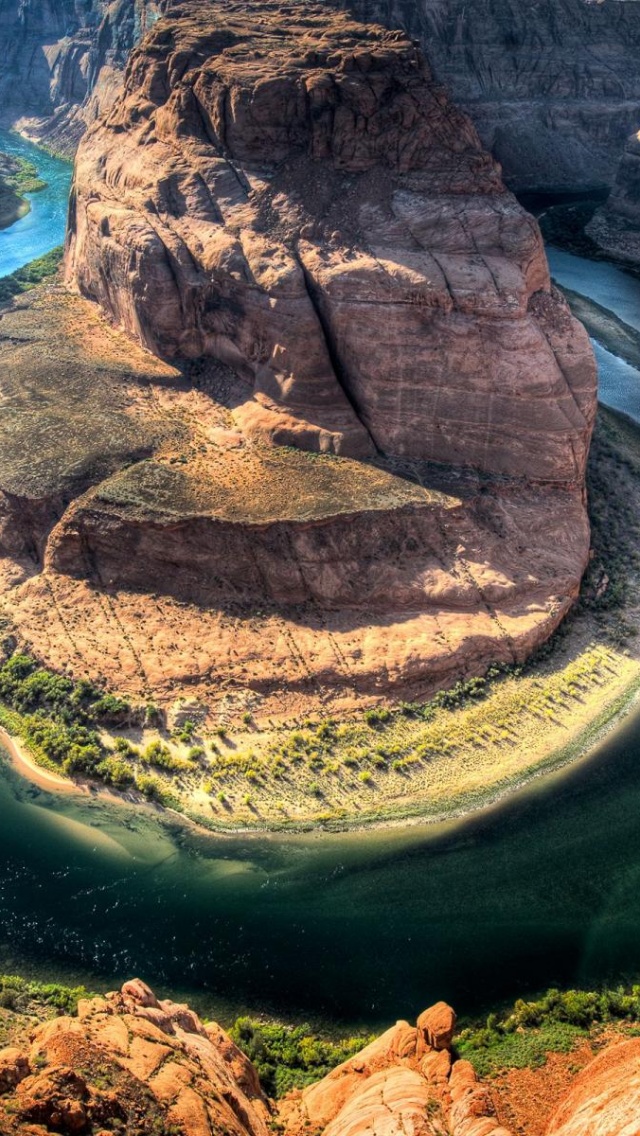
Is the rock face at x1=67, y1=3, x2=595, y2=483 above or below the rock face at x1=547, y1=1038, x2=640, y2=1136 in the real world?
above

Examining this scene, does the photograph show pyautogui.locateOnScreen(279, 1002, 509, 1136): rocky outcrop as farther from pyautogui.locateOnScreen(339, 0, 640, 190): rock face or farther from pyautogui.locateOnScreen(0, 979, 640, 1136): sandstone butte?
pyautogui.locateOnScreen(339, 0, 640, 190): rock face

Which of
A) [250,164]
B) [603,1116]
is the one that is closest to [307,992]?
[603,1116]

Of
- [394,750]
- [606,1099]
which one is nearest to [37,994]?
[394,750]

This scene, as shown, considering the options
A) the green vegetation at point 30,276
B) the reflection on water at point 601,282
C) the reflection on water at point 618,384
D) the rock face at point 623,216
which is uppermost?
the rock face at point 623,216

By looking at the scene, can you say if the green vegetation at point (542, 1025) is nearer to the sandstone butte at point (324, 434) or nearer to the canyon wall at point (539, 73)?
the sandstone butte at point (324, 434)

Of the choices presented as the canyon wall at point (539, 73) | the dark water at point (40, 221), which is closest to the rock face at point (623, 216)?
the canyon wall at point (539, 73)

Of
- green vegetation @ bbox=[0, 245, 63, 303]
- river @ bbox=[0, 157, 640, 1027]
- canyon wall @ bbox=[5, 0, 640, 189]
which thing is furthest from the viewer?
canyon wall @ bbox=[5, 0, 640, 189]

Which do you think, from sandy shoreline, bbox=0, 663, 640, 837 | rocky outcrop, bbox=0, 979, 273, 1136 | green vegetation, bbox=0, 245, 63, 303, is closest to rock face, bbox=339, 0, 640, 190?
green vegetation, bbox=0, 245, 63, 303

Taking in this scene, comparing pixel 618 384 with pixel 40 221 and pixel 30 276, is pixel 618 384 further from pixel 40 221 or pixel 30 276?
pixel 40 221
